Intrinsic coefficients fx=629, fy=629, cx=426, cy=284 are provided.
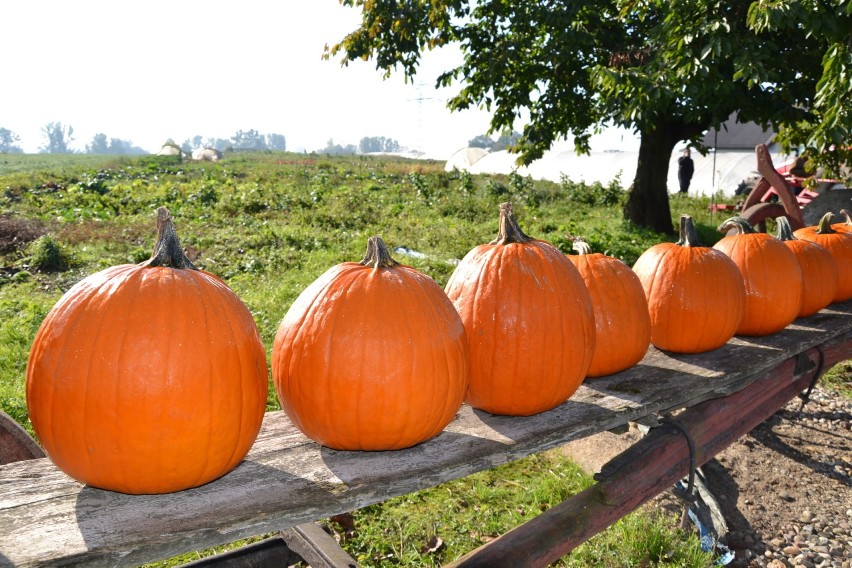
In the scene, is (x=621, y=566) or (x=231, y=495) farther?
(x=621, y=566)

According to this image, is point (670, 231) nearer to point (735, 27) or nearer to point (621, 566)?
point (735, 27)

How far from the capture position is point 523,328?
1.77 meters

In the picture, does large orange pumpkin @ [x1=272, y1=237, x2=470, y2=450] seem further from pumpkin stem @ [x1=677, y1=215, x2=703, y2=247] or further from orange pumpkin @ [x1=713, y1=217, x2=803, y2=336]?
orange pumpkin @ [x1=713, y1=217, x2=803, y2=336]

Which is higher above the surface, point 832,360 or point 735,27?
point 735,27

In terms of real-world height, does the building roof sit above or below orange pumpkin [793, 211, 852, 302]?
above

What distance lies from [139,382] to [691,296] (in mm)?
1955

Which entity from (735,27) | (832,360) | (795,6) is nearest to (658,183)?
(735,27)

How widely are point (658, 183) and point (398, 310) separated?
12.2m

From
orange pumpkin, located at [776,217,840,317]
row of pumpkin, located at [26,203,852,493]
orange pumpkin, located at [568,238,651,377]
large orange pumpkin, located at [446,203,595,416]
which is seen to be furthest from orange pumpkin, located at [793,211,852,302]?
large orange pumpkin, located at [446,203,595,416]

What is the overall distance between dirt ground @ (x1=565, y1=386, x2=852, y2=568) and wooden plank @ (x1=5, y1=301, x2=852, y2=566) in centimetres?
193

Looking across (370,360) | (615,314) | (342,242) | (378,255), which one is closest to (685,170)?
(342,242)

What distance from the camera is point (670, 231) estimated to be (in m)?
12.5

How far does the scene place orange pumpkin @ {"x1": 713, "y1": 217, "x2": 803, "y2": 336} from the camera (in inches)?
108

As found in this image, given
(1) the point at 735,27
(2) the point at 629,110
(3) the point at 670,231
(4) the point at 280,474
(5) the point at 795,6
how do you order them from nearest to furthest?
(4) the point at 280,474
(5) the point at 795,6
(1) the point at 735,27
(2) the point at 629,110
(3) the point at 670,231
